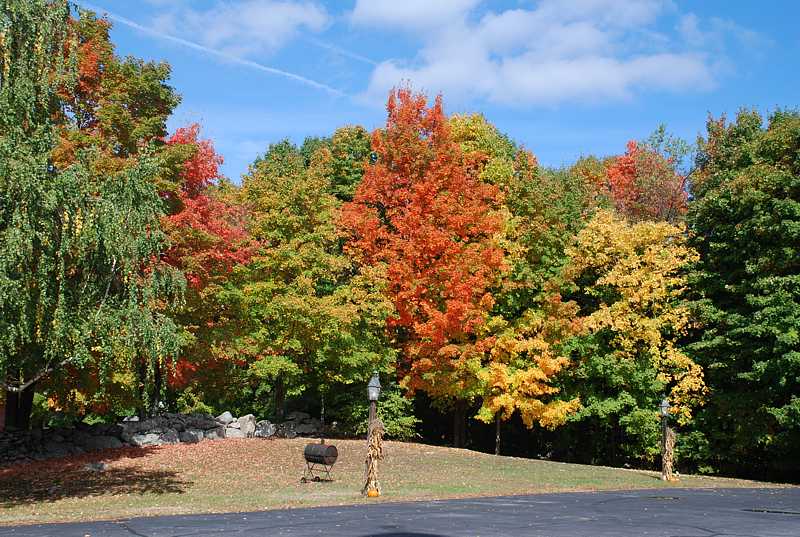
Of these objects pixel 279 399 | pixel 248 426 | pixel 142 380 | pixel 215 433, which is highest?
pixel 142 380

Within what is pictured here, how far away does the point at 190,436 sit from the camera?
28359mm

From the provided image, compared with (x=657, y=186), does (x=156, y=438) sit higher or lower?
lower

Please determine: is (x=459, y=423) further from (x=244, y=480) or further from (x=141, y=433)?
(x=244, y=480)

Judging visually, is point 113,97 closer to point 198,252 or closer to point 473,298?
point 198,252

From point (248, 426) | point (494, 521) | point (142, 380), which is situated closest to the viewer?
point (494, 521)

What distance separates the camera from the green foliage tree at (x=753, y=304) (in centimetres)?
2697

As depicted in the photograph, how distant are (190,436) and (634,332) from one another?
18449mm

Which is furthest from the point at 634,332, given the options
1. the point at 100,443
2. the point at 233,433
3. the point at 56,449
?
the point at 56,449

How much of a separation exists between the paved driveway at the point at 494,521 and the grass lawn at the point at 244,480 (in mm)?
1469

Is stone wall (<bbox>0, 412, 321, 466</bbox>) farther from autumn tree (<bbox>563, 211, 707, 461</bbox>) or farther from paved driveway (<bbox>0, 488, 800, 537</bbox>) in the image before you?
autumn tree (<bbox>563, 211, 707, 461</bbox>)

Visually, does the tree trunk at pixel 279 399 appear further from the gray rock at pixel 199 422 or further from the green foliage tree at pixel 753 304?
the green foliage tree at pixel 753 304

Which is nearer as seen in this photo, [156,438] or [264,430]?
[156,438]

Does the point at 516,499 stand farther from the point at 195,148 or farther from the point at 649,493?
the point at 195,148

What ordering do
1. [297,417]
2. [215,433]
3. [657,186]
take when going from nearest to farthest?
[215,433] < [297,417] < [657,186]
